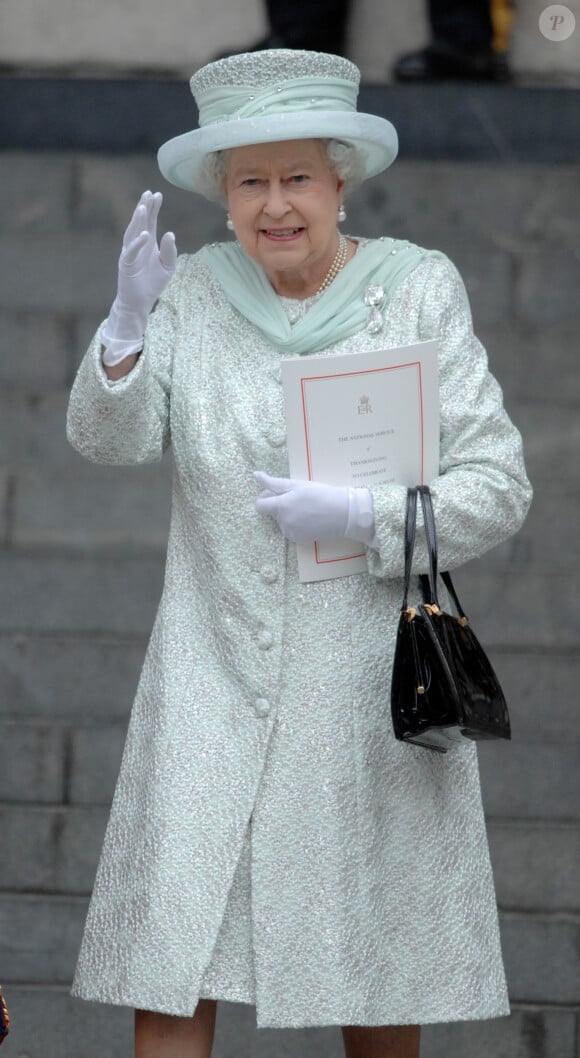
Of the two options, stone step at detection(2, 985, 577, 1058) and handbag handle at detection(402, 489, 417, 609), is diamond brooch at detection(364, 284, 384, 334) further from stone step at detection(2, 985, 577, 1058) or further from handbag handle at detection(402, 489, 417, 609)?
stone step at detection(2, 985, 577, 1058)

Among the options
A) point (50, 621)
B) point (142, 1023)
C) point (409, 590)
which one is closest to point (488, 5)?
point (50, 621)

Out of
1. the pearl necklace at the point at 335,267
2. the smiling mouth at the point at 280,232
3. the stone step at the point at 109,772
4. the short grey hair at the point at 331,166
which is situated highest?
the short grey hair at the point at 331,166

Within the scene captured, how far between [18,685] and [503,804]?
4.24 ft

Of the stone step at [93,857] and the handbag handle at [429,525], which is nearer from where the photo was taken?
the handbag handle at [429,525]

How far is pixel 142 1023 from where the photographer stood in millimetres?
A: 2844

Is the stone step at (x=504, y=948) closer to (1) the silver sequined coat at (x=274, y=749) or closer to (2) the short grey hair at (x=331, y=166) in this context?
(1) the silver sequined coat at (x=274, y=749)

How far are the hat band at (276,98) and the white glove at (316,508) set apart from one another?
54 centimetres

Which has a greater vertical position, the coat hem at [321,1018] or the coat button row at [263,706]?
the coat button row at [263,706]

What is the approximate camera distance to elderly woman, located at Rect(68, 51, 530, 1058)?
2805 millimetres

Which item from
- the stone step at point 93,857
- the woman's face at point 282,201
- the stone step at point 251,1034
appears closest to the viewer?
the woman's face at point 282,201

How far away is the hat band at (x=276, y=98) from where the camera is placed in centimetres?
282

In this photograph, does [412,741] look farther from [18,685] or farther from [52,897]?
[18,685]

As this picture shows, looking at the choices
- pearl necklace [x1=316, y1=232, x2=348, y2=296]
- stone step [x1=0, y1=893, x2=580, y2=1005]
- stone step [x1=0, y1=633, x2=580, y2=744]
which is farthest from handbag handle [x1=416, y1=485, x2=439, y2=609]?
stone step [x1=0, y1=633, x2=580, y2=744]

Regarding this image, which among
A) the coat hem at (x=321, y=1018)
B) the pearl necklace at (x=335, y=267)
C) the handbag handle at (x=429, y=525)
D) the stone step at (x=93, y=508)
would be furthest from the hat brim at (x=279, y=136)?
the stone step at (x=93, y=508)
